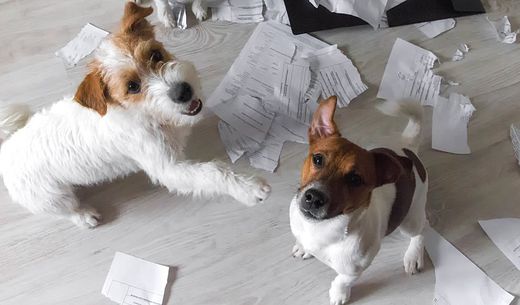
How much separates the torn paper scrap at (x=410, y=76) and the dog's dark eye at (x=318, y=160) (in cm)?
82

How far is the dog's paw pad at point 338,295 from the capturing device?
5.09 ft

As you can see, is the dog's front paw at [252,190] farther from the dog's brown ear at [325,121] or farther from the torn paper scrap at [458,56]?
the torn paper scrap at [458,56]

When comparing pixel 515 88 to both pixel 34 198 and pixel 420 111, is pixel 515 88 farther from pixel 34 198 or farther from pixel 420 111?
pixel 34 198

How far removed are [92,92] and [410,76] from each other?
1192 mm

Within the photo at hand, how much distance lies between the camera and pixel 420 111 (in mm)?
1469

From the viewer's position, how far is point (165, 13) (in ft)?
6.74

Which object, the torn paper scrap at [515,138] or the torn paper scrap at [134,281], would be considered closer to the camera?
the torn paper scrap at [134,281]

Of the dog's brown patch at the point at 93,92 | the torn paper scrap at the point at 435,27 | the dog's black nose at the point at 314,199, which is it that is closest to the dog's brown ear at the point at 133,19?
the dog's brown patch at the point at 93,92

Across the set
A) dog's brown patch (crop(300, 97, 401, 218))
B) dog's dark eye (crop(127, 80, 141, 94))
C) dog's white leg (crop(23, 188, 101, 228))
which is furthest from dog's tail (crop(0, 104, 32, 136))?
dog's brown patch (crop(300, 97, 401, 218))

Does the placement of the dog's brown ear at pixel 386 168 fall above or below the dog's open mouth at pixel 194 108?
above

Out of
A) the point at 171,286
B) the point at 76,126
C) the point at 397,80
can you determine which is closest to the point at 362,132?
the point at 397,80

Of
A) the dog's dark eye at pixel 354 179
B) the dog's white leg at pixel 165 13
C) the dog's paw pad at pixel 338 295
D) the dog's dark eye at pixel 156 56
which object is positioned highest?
the dog's dark eye at pixel 156 56

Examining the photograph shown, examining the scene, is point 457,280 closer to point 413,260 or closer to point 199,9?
point 413,260

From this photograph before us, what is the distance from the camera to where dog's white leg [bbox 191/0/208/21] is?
209 cm
